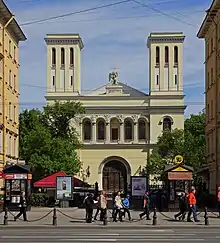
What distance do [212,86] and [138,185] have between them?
1809cm

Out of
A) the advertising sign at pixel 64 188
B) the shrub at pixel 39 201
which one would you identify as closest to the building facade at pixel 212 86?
the advertising sign at pixel 64 188

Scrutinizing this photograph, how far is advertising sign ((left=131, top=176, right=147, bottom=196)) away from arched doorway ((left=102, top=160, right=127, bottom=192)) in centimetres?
5620

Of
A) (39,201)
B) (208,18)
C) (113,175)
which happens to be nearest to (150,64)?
(113,175)

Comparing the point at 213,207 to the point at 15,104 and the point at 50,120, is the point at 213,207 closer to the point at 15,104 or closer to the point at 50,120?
the point at 15,104

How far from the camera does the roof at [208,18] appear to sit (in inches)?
2332

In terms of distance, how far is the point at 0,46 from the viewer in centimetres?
5831

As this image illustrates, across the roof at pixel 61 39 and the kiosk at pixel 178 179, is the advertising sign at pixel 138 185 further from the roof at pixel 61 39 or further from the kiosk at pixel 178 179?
the roof at pixel 61 39

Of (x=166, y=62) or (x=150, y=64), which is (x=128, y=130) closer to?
(x=150, y=64)

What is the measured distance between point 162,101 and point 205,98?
35.2 m

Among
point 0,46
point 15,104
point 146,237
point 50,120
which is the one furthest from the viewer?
point 50,120

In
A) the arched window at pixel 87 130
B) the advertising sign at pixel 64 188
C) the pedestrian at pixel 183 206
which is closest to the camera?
the pedestrian at pixel 183 206

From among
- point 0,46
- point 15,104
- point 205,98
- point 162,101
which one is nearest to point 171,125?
point 162,101

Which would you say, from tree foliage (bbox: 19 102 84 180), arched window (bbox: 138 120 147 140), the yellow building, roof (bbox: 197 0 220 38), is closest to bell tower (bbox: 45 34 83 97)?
arched window (bbox: 138 120 147 140)

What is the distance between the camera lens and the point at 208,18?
62969mm
